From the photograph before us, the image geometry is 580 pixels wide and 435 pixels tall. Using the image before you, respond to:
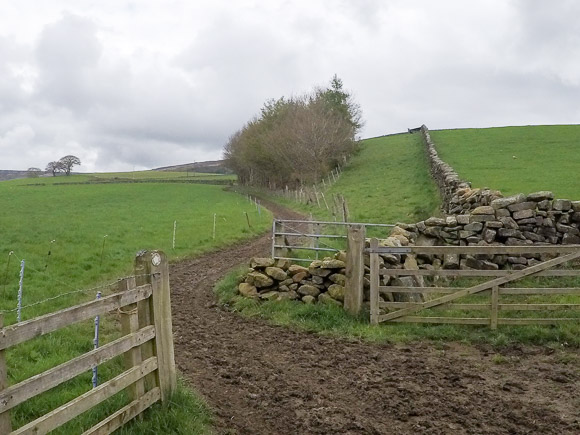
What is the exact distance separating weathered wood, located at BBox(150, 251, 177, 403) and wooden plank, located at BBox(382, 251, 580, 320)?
500 centimetres

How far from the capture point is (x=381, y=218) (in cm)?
2216

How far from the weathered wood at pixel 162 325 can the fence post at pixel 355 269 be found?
486 centimetres

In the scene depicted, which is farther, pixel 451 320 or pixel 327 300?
pixel 327 300

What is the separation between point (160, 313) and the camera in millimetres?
5727

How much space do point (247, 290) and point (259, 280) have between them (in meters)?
0.37

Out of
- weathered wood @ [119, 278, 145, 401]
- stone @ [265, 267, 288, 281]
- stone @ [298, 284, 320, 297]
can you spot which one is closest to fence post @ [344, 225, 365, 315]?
stone @ [298, 284, 320, 297]

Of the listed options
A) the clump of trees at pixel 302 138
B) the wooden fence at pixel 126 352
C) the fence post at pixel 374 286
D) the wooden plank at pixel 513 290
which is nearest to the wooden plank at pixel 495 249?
the wooden plank at pixel 513 290

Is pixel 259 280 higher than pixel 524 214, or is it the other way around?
pixel 524 214

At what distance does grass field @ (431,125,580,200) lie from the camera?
76.1ft

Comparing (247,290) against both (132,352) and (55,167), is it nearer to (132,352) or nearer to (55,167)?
(132,352)

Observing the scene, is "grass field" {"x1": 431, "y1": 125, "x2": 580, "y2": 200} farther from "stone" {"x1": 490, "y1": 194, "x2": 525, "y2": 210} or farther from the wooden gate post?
the wooden gate post

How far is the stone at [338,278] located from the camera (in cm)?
1057

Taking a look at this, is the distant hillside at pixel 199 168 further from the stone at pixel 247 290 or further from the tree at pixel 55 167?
the stone at pixel 247 290

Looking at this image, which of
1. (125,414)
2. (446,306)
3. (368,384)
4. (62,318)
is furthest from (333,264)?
(62,318)
